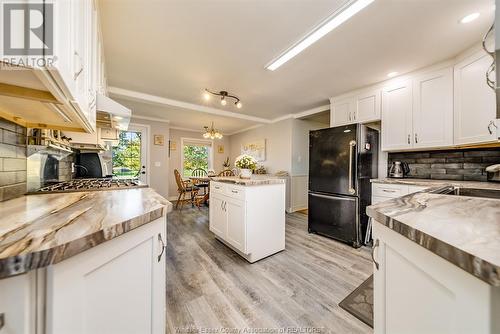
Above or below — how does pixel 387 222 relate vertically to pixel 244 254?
above

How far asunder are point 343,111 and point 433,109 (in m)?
1.11

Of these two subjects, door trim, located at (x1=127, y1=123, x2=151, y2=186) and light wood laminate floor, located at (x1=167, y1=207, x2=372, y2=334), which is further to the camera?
door trim, located at (x1=127, y1=123, x2=151, y2=186)

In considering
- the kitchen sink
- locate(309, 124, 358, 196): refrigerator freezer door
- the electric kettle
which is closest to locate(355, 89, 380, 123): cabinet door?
locate(309, 124, 358, 196): refrigerator freezer door

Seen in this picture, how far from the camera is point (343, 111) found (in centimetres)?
311

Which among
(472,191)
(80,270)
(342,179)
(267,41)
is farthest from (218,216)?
(472,191)

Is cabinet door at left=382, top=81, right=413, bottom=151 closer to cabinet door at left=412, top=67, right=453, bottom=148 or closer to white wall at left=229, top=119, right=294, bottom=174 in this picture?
cabinet door at left=412, top=67, right=453, bottom=148

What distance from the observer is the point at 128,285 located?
71 cm

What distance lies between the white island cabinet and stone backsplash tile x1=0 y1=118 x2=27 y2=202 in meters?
1.59

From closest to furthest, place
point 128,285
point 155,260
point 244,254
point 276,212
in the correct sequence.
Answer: point 128,285, point 155,260, point 244,254, point 276,212

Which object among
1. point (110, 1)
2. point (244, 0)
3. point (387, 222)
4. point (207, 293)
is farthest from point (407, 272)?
point (110, 1)

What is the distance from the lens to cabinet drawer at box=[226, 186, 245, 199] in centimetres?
205

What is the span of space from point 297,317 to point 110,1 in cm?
268

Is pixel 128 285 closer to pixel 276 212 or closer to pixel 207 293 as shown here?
pixel 207 293

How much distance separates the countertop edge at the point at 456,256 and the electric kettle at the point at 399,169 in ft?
8.37
